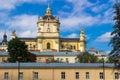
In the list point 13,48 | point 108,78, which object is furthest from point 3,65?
point 13,48

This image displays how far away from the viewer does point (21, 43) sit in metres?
128

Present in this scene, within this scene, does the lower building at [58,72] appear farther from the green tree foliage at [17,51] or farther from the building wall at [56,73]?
the green tree foliage at [17,51]

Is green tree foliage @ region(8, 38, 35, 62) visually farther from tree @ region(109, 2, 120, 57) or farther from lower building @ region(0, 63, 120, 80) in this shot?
tree @ region(109, 2, 120, 57)

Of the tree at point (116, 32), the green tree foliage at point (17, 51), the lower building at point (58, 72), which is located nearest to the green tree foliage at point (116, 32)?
the tree at point (116, 32)

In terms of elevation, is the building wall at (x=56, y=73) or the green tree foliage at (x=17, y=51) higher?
the green tree foliage at (x=17, y=51)

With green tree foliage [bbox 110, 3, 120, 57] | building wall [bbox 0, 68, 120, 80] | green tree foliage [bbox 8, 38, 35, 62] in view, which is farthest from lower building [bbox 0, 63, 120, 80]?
green tree foliage [bbox 8, 38, 35, 62]

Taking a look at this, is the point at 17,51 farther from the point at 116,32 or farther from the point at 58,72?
the point at 116,32

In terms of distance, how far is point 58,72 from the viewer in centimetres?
8544

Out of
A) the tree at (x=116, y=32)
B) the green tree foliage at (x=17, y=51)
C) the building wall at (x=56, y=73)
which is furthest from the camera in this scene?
the green tree foliage at (x=17, y=51)

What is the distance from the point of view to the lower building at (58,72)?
279 feet

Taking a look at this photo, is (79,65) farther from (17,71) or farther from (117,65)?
(117,65)

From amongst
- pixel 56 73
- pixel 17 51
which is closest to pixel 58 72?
pixel 56 73

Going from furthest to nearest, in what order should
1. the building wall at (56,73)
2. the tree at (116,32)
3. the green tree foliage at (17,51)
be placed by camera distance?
the green tree foliage at (17,51)
the building wall at (56,73)
the tree at (116,32)

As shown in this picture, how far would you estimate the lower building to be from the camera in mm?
85062
